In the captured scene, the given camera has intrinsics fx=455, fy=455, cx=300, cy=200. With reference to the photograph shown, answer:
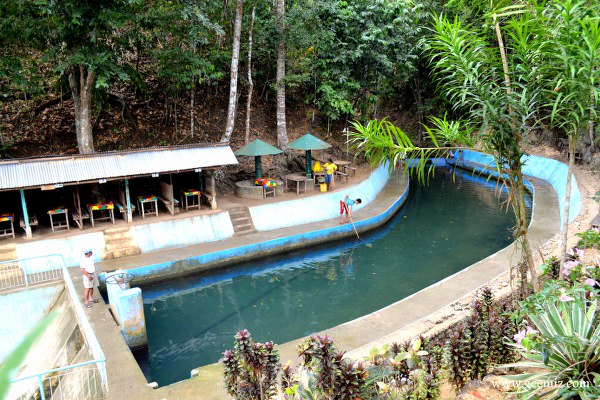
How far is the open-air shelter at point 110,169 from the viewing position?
1117cm

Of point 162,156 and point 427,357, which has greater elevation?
point 162,156

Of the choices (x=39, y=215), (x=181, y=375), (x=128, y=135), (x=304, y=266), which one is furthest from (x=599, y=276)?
(x=128, y=135)

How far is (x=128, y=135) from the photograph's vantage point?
17.2m

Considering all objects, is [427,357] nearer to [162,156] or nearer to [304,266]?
[304,266]

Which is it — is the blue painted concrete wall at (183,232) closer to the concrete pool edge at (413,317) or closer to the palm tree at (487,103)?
the concrete pool edge at (413,317)

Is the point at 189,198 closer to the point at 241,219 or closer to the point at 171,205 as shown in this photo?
the point at 171,205

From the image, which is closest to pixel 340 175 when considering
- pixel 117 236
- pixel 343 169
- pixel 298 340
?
pixel 343 169

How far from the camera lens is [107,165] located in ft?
39.9

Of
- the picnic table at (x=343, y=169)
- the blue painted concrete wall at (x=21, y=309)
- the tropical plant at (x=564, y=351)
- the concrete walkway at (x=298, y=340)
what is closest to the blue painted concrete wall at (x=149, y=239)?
the concrete walkway at (x=298, y=340)

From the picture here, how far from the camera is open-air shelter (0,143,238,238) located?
1117 cm

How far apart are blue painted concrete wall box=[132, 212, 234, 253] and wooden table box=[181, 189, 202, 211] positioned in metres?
0.89

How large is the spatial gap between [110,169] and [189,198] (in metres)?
3.45

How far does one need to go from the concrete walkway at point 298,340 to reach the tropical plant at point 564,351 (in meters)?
1.54

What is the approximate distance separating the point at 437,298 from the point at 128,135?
12927 mm
